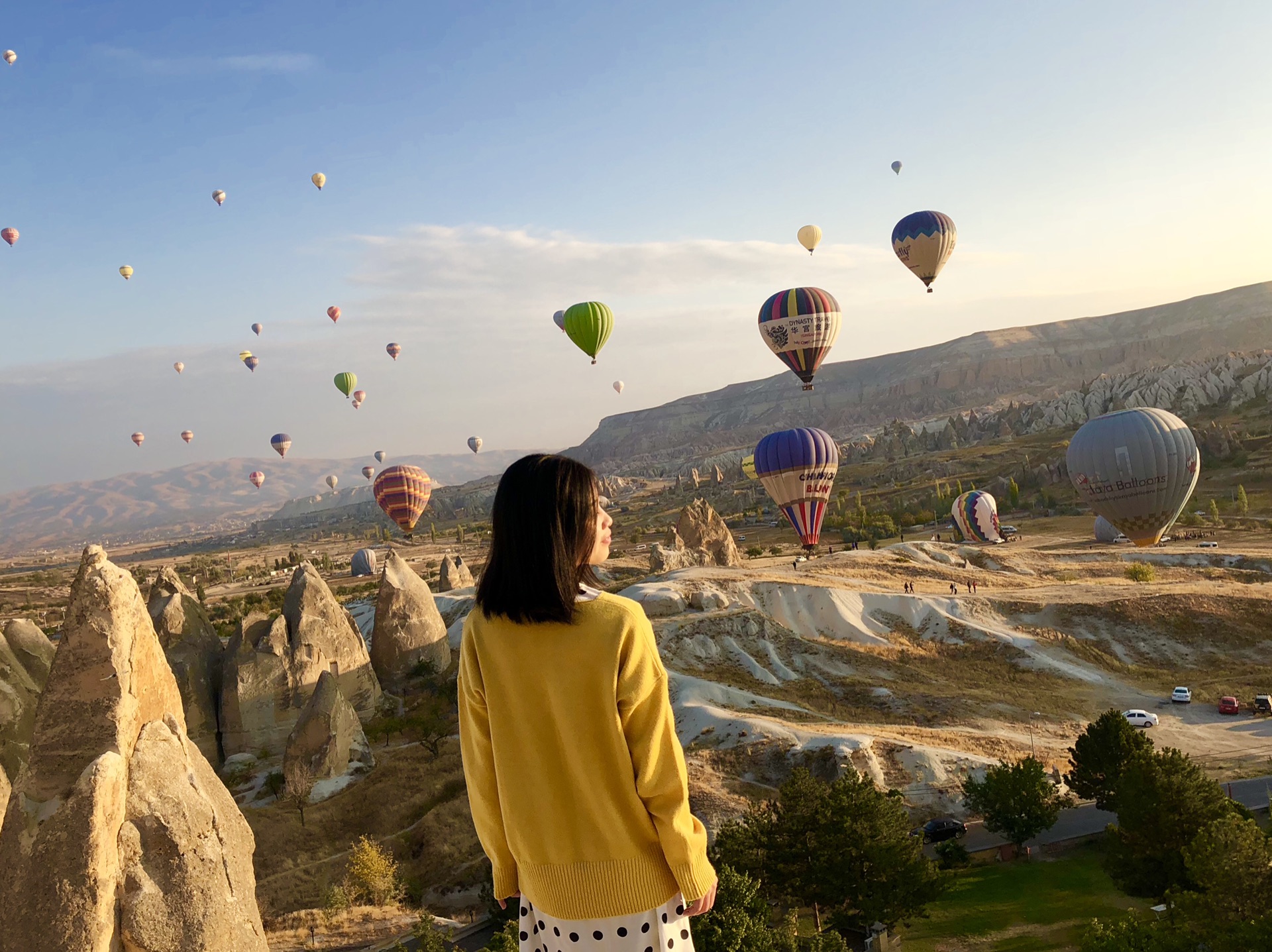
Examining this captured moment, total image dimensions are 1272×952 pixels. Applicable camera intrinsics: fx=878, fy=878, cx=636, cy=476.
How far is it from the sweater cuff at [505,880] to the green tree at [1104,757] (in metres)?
18.7

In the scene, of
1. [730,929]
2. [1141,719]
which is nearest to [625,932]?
[730,929]

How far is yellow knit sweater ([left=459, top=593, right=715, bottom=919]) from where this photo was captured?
2.46 metres

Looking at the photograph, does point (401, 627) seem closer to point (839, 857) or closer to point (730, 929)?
point (839, 857)

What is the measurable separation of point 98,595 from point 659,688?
710 centimetres

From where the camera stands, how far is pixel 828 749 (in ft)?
63.6

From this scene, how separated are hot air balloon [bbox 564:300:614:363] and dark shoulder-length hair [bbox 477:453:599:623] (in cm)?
3537

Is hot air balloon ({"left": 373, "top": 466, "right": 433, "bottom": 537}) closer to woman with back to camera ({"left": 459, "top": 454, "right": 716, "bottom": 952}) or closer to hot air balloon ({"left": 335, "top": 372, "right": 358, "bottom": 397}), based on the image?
hot air balloon ({"left": 335, "top": 372, "right": 358, "bottom": 397})

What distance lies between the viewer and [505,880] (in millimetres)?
2844

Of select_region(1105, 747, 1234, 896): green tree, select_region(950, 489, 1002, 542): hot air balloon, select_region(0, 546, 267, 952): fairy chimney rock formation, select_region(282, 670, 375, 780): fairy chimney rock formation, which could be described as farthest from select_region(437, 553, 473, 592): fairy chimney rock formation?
select_region(0, 546, 267, 952): fairy chimney rock formation

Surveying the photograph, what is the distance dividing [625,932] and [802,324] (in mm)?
35075

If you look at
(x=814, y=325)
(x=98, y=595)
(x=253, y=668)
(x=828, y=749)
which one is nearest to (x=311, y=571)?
(x=253, y=668)

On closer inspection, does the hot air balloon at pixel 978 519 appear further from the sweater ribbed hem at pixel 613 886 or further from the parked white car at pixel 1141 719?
the sweater ribbed hem at pixel 613 886

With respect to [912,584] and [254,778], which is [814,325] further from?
[254,778]

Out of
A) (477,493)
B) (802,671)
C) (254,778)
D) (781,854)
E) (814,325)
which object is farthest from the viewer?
(477,493)
